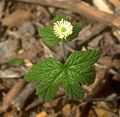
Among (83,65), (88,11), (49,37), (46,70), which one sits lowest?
(83,65)

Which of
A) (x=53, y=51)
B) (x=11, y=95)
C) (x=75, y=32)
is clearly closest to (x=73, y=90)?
(x=75, y=32)

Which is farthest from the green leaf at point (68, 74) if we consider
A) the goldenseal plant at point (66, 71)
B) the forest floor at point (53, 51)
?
the forest floor at point (53, 51)

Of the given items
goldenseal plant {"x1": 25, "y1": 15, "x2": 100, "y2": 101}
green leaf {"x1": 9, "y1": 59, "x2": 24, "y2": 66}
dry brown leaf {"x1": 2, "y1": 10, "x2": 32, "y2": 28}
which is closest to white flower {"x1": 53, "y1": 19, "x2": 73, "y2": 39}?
goldenseal plant {"x1": 25, "y1": 15, "x2": 100, "y2": 101}

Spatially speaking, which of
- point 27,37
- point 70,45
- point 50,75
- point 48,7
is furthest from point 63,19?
point 48,7

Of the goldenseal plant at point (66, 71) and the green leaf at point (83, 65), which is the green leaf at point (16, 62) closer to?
the goldenseal plant at point (66, 71)

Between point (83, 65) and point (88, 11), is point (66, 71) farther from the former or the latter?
point (88, 11)

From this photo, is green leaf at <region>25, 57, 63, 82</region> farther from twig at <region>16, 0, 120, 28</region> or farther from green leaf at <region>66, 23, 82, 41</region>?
twig at <region>16, 0, 120, 28</region>

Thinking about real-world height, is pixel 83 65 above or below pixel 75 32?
below

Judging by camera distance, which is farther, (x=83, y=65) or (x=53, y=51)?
(x=53, y=51)
